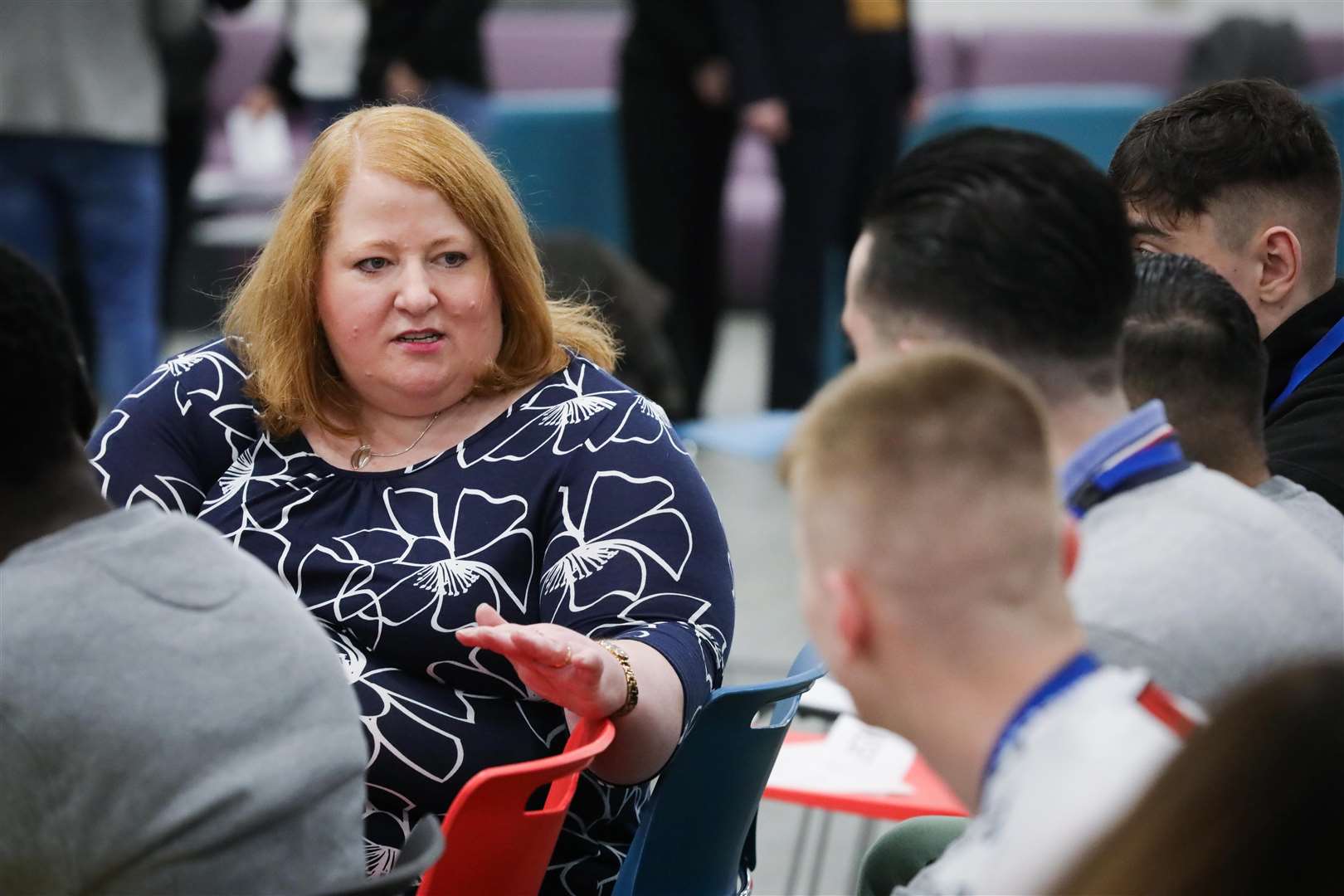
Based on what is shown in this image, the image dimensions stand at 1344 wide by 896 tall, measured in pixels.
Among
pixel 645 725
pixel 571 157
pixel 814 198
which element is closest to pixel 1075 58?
pixel 571 157

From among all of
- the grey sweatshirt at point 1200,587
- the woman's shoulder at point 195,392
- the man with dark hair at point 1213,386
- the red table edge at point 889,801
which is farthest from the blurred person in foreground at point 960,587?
the woman's shoulder at point 195,392

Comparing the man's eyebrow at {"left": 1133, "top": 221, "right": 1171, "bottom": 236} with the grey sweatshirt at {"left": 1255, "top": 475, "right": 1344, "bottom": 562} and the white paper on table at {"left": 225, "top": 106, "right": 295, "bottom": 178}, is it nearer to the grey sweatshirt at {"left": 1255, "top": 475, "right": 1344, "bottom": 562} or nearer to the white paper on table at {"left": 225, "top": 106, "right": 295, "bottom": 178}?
the grey sweatshirt at {"left": 1255, "top": 475, "right": 1344, "bottom": 562}

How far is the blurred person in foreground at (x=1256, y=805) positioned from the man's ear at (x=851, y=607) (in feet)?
1.01

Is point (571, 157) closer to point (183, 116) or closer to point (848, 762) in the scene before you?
point (183, 116)

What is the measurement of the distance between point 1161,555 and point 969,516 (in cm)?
30

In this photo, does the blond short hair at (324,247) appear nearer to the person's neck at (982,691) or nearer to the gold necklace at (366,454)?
the gold necklace at (366,454)

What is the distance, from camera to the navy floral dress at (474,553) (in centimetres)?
198

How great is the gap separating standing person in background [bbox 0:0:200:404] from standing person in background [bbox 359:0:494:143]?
1179 millimetres

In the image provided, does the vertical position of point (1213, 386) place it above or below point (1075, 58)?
above

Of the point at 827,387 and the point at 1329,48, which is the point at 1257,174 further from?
the point at 1329,48

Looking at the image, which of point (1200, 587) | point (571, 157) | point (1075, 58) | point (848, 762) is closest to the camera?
point (1200, 587)

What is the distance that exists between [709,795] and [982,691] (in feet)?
2.49

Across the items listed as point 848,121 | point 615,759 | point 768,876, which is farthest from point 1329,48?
point 615,759

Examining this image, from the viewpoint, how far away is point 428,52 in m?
5.97
